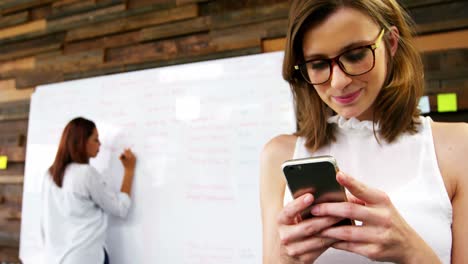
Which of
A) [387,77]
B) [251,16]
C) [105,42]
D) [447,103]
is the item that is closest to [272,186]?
[387,77]

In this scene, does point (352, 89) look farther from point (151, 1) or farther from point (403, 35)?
point (151, 1)

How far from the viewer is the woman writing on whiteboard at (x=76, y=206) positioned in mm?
1630

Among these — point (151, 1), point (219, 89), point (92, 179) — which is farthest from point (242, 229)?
point (151, 1)

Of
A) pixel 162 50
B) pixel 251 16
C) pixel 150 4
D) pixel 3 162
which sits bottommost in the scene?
pixel 3 162

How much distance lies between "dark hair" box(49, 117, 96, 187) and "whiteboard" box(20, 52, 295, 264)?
0.15 meters

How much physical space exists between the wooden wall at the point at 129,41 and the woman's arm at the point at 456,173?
754mm

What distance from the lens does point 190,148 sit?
167 centimetres

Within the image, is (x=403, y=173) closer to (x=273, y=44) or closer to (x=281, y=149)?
(x=281, y=149)

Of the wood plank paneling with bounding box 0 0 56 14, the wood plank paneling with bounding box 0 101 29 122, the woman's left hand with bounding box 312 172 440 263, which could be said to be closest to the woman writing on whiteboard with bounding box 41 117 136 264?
the wood plank paneling with bounding box 0 101 29 122

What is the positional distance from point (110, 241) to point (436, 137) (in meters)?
1.61

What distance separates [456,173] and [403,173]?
0.28ft

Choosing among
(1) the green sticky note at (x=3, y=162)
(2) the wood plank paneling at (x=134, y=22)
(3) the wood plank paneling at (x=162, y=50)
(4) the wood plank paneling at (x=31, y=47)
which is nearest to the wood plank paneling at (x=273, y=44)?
(3) the wood plank paneling at (x=162, y=50)

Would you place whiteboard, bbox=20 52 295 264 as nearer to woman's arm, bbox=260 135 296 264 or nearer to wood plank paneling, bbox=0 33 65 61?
wood plank paneling, bbox=0 33 65 61

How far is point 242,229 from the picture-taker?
1496mm
